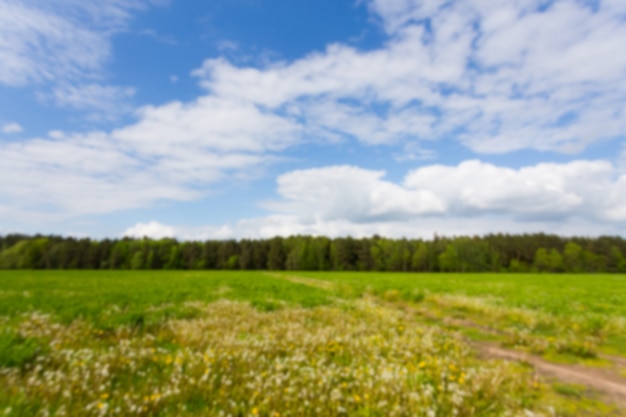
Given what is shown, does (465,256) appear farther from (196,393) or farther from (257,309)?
(196,393)

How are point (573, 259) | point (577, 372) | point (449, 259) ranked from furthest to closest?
point (449, 259) < point (573, 259) < point (577, 372)

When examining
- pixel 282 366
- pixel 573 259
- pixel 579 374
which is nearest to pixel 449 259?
pixel 573 259

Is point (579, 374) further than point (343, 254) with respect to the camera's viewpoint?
No

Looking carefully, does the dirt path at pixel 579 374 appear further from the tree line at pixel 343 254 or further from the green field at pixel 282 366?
the tree line at pixel 343 254

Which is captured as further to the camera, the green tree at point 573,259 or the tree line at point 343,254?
the tree line at point 343,254

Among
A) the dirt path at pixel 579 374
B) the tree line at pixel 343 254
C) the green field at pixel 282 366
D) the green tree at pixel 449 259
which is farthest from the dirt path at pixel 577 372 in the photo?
the green tree at pixel 449 259

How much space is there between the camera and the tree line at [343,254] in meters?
106

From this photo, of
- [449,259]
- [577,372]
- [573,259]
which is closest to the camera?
[577,372]

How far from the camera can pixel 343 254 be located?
113500 mm

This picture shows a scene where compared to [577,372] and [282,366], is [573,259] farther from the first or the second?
[282,366]

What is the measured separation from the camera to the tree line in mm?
105562

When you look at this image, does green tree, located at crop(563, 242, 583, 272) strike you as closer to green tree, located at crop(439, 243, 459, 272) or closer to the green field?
green tree, located at crop(439, 243, 459, 272)

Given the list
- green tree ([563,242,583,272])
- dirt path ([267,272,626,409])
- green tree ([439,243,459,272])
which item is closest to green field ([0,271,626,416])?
dirt path ([267,272,626,409])

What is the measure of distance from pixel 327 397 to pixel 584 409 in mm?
4452
